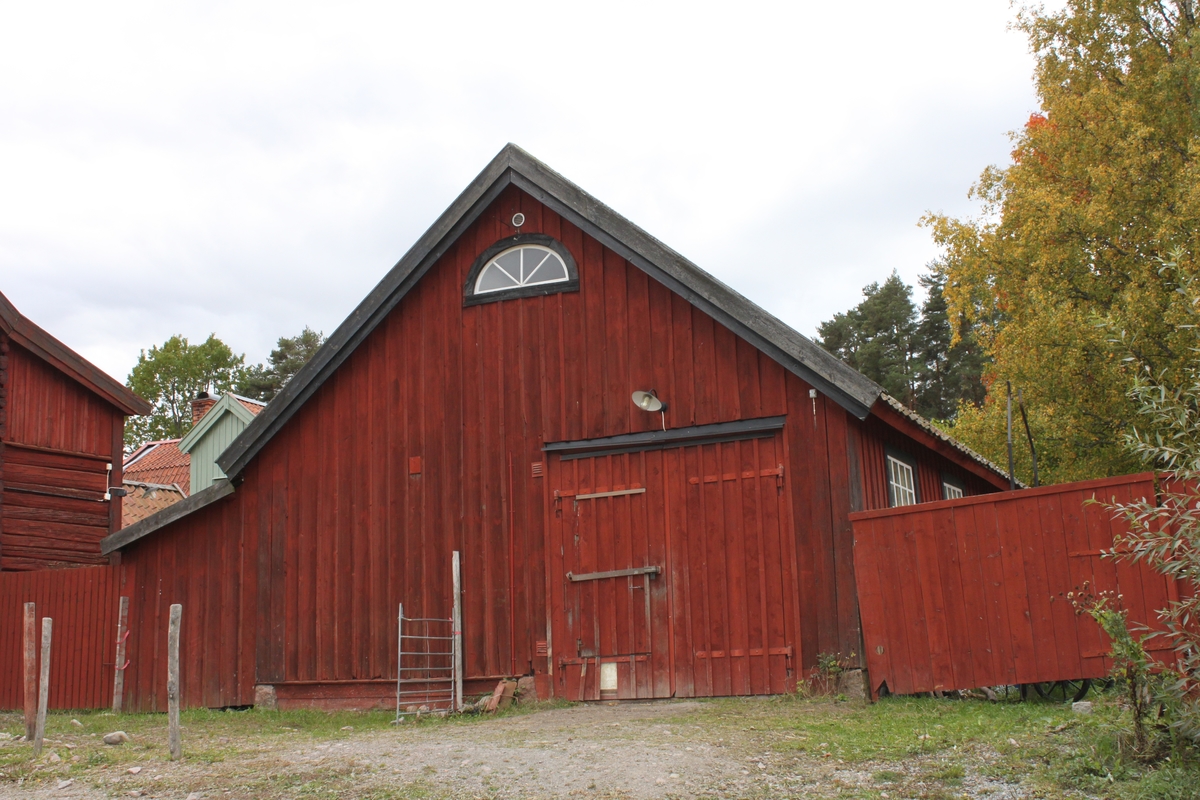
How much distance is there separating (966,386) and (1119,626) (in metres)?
38.3

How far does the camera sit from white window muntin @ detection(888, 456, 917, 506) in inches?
515

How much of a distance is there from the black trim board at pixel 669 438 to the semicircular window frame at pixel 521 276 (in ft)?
6.29

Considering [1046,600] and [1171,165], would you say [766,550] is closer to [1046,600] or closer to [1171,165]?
[1046,600]

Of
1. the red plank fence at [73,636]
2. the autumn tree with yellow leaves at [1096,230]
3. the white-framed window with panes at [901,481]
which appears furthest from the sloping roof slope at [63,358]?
the autumn tree with yellow leaves at [1096,230]

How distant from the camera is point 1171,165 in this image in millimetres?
18609

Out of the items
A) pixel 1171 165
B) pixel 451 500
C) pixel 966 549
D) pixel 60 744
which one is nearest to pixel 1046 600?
pixel 966 549

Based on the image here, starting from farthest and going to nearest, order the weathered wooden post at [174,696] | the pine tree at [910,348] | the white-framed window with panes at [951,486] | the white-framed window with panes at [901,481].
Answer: the pine tree at [910,348]
the white-framed window with panes at [951,486]
the white-framed window with panes at [901,481]
the weathered wooden post at [174,696]

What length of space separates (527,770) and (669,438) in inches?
207

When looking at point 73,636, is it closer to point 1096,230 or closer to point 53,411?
point 53,411

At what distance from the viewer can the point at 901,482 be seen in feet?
44.5

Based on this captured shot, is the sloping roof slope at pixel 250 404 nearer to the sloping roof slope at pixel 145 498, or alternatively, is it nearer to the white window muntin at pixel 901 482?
the sloping roof slope at pixel 145 498

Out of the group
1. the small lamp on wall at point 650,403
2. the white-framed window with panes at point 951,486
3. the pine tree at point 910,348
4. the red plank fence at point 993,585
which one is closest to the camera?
the red plank fence at point 993,585

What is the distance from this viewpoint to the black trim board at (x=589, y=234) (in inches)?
451

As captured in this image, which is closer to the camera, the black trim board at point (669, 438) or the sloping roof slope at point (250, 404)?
the black trim board at point (669, 438)
